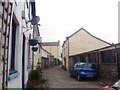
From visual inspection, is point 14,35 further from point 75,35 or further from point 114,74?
point 75,35

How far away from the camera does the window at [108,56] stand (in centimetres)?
1733

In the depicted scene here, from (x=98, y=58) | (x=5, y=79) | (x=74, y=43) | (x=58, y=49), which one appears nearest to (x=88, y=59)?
(x=98, y=58)

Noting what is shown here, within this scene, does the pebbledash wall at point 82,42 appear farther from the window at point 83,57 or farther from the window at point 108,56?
the window at point 108,56

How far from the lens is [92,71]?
20.0 metres

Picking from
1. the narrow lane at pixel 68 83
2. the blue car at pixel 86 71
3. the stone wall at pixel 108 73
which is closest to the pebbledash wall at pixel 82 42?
the narrow lane at pixel 68 83

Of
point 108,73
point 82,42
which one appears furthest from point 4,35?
point 82,42

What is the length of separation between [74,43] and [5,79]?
109ft

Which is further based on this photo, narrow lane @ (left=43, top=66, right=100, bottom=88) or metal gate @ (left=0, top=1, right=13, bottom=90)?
narrow lane @ (left=43, top=66, right=100, bottom=88)

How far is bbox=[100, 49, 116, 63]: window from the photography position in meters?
17.3

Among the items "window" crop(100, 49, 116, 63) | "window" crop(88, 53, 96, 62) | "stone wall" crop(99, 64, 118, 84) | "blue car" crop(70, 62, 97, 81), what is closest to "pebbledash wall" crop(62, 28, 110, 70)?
"window" crop(88, 53, 96, 62)

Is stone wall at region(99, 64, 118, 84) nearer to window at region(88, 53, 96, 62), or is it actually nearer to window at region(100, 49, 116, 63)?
window at region(100, 49, 116, 63)

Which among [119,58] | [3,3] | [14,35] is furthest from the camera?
[119,58]

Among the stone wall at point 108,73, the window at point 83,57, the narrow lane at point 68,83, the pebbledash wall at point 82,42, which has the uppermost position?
the pebbledash wall at point 82,42

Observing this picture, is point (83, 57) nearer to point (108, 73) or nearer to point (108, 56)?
point (108, 56)
